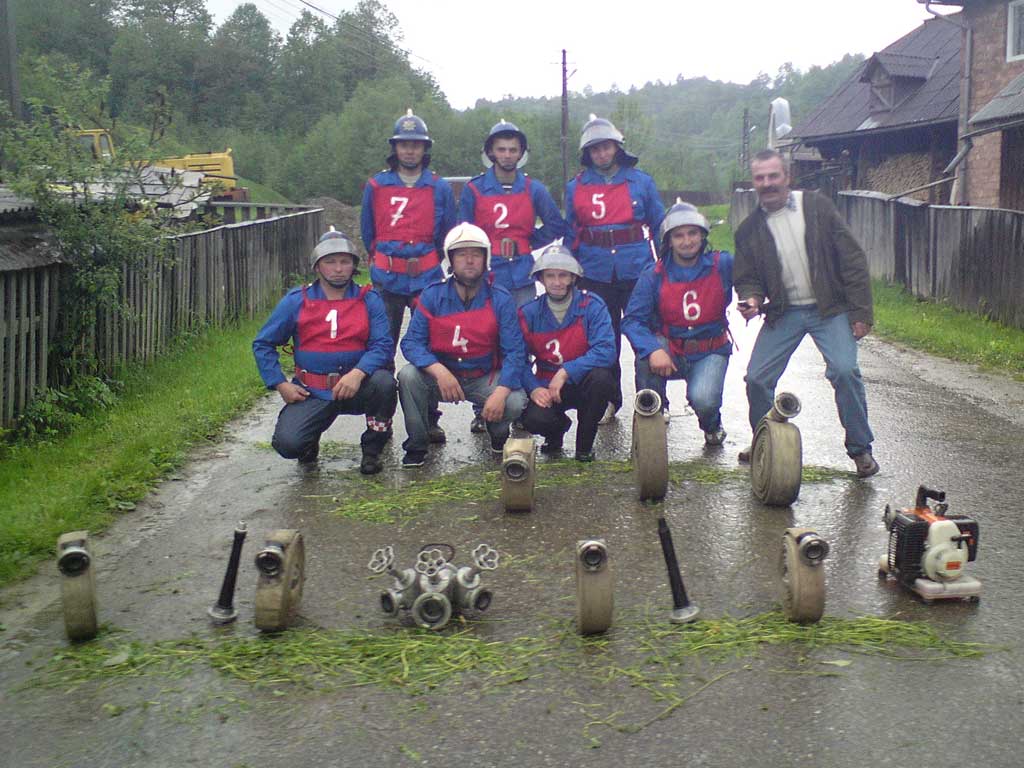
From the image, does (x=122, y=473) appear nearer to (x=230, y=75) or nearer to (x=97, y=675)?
(x=97, y=675)

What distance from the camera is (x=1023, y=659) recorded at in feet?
14.7

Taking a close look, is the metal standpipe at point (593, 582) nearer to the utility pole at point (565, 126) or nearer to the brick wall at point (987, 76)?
the brick wall at point (987, 76)

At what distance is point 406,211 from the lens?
28.7 ft

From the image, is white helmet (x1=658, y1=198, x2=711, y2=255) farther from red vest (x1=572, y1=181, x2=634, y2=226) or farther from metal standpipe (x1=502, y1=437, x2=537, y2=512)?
metal standpipe (x1=502, y1=437, x2=537, y2=512)

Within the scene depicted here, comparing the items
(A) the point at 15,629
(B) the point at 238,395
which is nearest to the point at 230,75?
(B) the point at 238,395

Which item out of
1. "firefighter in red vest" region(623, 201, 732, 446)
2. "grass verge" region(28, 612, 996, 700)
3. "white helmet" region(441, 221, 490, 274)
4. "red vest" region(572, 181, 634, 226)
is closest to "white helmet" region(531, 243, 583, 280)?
"white helmet" region(441, 221, 490, 274)

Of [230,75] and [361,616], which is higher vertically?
[230,75]

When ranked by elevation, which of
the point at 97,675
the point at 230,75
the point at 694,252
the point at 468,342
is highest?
the point at 230,75

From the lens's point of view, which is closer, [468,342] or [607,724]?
[607,724]

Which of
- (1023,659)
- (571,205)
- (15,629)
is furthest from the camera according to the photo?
→ (571,205)

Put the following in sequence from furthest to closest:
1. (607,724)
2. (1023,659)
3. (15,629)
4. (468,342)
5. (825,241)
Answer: (468,342) → (825,241) → (15,629) → (1023,659) → (607,724)

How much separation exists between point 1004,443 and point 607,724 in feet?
18.0

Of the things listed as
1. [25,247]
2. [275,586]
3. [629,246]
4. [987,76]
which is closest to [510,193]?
[629,246]

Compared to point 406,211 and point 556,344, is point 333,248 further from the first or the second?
point 556,344
